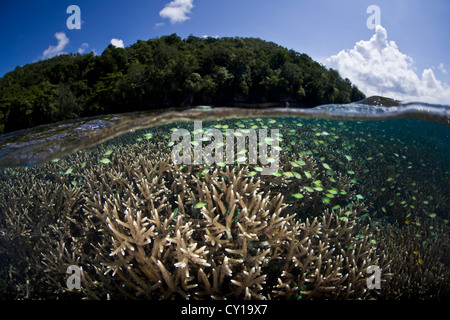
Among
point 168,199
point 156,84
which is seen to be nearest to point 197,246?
point 168,199

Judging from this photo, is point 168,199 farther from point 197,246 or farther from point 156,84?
point 156,84

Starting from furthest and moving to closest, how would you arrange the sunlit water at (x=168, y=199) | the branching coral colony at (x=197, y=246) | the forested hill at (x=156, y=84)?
the forested hill at (x=156, y=84), the sunlit water at (x=168, y=199), the branching coral colony at (x=197, y=246)

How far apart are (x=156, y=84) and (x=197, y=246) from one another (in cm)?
2119

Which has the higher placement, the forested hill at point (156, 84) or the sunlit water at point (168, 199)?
the forested hill at point (156, 84)

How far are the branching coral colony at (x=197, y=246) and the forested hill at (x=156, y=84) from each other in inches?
704

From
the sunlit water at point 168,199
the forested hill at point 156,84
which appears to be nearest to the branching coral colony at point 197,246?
the sunlit water at point 168,199

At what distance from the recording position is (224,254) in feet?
9.94

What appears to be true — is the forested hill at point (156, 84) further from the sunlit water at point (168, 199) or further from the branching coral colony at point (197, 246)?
the branching coral colony at point (197, 246)

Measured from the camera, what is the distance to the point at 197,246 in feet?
10.4

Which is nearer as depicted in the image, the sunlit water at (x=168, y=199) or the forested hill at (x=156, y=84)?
the sunlit water at (x=168, y=199)

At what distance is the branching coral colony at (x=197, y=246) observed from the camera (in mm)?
2795
